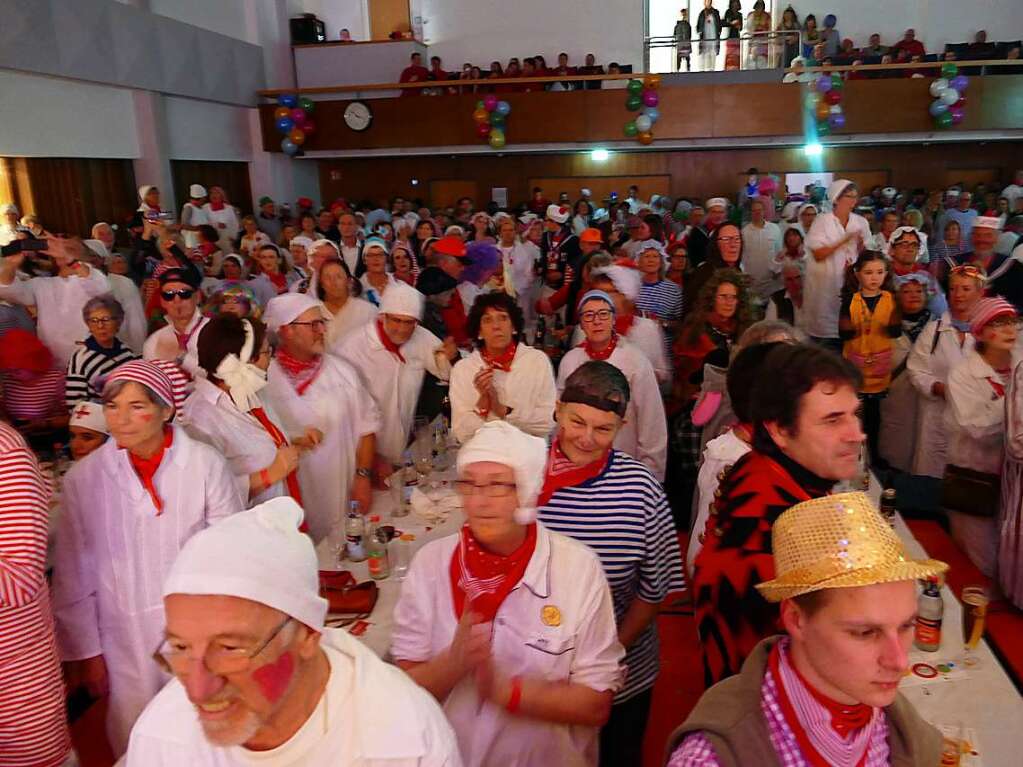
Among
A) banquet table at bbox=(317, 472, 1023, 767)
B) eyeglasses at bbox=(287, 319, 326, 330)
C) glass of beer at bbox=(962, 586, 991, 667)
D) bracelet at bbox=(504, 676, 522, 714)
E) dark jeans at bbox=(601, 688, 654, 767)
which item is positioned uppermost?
eyeglasses at bbox=(287, 319, 326, 330)

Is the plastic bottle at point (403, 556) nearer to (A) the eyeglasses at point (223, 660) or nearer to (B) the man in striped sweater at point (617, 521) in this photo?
(B) the man in striped sweater at point (617, 521)

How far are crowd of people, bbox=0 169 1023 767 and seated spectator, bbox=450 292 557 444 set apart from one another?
0.02 m

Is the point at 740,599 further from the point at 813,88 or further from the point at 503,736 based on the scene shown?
the point at 813,88

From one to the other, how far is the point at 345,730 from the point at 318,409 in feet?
8.92

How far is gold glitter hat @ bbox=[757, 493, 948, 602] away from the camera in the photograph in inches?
56.0

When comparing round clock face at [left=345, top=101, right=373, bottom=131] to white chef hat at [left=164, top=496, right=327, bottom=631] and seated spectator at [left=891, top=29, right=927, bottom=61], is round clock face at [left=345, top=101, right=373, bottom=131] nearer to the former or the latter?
seated spectator at [left=891, top=29, right=927, bottom=61]

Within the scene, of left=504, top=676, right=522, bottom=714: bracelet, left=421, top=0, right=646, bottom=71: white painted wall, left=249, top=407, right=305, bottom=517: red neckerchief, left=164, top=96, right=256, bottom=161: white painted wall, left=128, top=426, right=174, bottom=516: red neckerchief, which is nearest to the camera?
left=504, top=676, right=522, bottom=714: bracelet

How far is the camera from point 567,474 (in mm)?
2465

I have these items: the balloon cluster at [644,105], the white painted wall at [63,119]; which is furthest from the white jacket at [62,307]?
the balloon cluster at [644,105]

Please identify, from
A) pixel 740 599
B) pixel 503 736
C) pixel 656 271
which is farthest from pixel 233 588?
pixel 656 271

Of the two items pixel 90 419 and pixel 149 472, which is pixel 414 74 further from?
pixel 149 472

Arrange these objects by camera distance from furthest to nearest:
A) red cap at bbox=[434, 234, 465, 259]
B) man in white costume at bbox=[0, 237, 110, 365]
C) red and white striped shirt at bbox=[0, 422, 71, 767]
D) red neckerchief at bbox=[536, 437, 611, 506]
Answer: red cap at bbox=[434, 234, 465, 259] < man in white costume at bbox=[0, 237, 110, 365] < red neckerchief at bbox=[536, 437, 611, 506] < red and white striped shirt at bbox=[0, 422, 71, 767]

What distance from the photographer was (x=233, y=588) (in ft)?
4.22

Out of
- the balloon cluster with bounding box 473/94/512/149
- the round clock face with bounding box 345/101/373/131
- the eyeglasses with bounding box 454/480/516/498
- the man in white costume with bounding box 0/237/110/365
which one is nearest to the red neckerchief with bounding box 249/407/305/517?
the eyeglasses with bounding box 454/480/516/498
